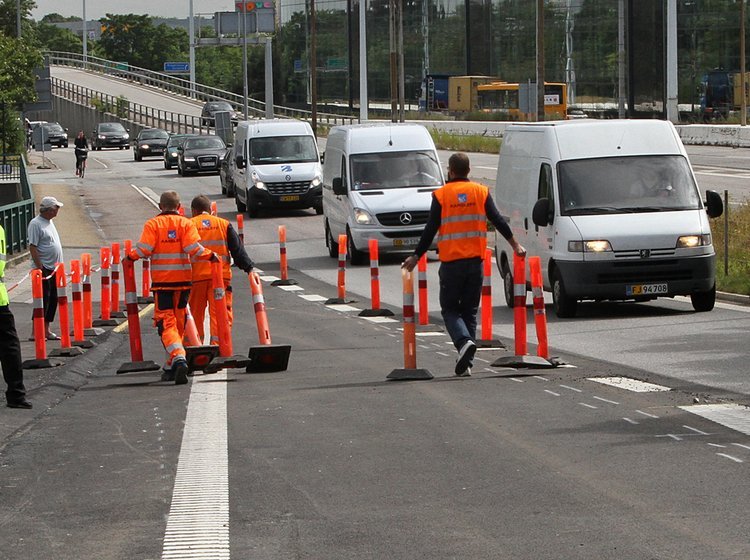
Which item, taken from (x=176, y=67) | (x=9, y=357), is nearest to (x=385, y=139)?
(x=9, y=357)

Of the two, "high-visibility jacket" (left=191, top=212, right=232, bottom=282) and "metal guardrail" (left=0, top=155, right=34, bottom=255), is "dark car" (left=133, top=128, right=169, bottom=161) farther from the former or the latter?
"high-visibility jacket" (left=191, top=212, right=232, bottom=282)

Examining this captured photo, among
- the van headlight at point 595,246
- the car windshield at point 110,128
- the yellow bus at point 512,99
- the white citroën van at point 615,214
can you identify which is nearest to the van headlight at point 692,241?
the white citroën van at point 615,214

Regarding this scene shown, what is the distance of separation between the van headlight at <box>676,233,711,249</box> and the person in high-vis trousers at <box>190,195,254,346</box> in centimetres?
590

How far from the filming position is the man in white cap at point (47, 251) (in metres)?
18.3

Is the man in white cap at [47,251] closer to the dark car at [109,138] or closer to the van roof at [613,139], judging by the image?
the van roof at [613,139]

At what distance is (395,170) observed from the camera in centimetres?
2828

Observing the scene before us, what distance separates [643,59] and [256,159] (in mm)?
51665

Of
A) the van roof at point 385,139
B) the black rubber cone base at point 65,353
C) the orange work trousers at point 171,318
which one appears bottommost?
the black rubber cone base at point 65,353

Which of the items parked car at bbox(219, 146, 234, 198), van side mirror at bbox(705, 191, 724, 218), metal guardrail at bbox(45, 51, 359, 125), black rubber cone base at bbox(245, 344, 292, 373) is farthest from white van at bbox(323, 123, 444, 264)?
metal guardrail at bbox(45, 51, 359, 125)

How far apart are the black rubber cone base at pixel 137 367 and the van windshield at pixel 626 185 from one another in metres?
6.25

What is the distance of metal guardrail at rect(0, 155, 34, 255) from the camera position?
3284cm

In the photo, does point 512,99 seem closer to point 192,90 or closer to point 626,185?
point 192,90

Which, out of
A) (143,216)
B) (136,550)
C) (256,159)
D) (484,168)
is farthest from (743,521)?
(484,168)

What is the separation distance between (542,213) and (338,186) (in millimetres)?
9895
